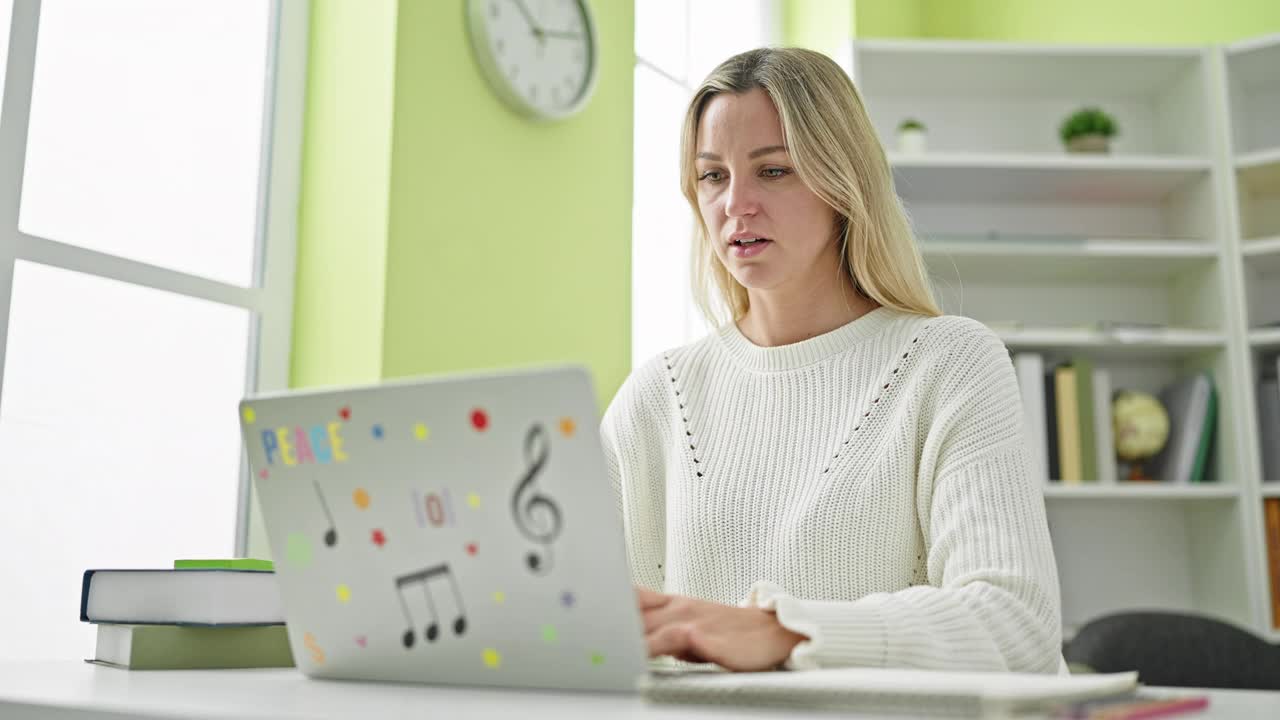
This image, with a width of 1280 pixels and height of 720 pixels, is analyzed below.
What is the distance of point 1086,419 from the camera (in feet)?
9.22

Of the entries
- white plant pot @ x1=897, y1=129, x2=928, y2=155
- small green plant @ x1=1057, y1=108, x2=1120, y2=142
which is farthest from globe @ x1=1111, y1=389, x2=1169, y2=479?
white plant pot @ x1=897, y1=129, x2=928, y2=155

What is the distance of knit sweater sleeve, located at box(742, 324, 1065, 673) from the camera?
0.78 meters

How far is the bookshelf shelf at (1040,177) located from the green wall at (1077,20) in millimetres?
416

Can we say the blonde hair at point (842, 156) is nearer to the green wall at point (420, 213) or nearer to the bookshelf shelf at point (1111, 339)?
the green wall at point (420, 213)

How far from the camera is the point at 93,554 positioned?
1614 millimetres

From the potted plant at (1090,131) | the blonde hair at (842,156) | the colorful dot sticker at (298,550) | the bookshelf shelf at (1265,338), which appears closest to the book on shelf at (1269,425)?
the bookshelf shelf at (1265,338)

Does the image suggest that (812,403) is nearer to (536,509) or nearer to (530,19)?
(536,509)

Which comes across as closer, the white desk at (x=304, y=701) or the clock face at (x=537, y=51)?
the white desk at (x=304, y=701)

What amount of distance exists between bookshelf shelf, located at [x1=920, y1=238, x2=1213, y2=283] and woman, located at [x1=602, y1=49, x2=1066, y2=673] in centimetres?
150

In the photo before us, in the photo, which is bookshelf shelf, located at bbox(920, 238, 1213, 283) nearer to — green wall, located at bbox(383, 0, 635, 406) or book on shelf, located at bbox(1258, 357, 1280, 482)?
book on shelf, located at bbox(1258, 357, 1280, 482)

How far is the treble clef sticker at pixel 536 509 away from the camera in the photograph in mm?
623

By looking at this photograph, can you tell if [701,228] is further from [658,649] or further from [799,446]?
[658,649]

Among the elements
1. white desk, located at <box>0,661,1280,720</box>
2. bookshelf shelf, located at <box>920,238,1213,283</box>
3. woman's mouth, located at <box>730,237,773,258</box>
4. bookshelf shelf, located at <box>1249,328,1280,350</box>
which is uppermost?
bookshelf shelf, located at <box>920,238,1213,283</box>

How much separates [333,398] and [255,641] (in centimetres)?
35
